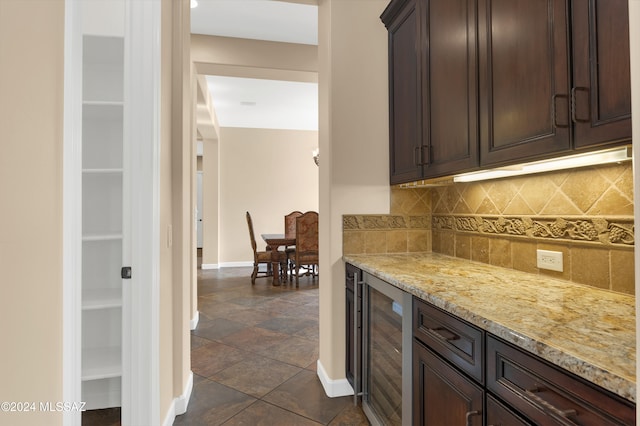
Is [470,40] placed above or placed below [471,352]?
above

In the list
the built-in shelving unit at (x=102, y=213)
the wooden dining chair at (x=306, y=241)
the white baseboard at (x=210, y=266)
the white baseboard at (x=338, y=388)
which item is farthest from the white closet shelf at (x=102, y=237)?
the white baseboard at (x=210, y=266)

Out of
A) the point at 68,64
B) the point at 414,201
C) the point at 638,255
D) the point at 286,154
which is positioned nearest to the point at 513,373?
the point at 638,255

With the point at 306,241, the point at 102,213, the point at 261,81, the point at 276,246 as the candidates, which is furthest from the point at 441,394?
the point at 261,81

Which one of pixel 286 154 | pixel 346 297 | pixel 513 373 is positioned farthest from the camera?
pixel 286 154

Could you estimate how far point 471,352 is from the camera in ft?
3.44

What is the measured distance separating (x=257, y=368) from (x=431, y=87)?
231 centimetres

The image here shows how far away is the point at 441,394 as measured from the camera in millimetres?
1213

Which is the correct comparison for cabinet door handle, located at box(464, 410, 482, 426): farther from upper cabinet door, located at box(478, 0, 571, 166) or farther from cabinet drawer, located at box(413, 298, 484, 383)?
upper cabinet door, located at box(478, 0, 571, 166)

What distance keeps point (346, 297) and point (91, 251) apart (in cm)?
155

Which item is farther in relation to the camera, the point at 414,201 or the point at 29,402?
the point at 414,201

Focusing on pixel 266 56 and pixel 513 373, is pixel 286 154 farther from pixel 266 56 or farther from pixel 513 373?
pixel 513 373

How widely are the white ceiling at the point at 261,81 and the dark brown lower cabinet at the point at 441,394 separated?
9.85 ft

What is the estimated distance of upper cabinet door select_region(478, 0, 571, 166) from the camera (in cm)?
109

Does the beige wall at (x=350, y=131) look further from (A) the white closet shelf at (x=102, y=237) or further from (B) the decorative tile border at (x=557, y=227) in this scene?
(A) the white closet shelf at (x=102, y=237)
